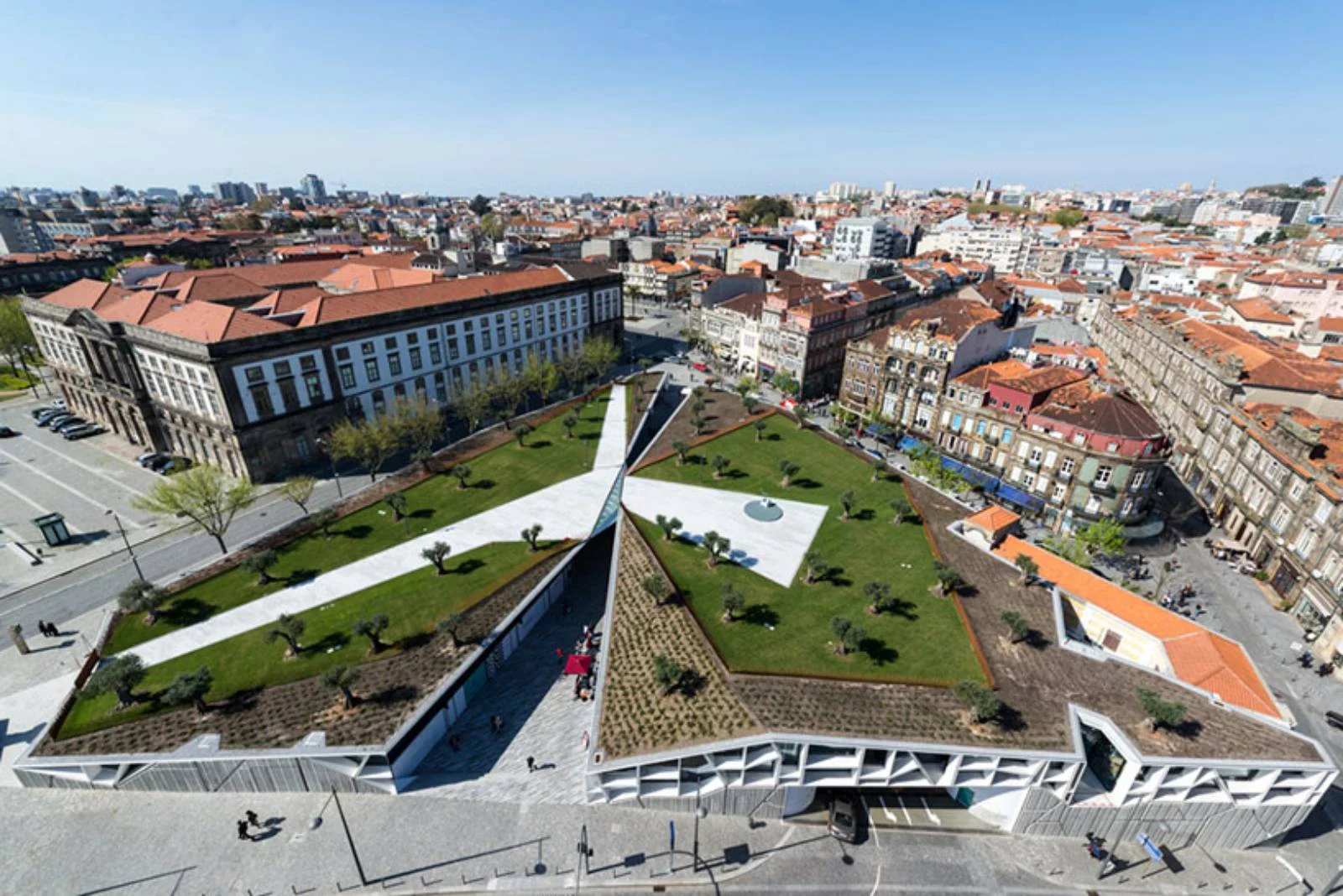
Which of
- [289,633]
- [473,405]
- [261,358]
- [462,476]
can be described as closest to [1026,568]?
[462,476]

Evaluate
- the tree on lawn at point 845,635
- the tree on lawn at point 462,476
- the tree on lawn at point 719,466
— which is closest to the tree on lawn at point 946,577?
the tree on lawn at point 845,635

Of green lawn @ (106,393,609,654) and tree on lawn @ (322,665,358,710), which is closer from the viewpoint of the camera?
tree on lawn @ (322,665,358,710)

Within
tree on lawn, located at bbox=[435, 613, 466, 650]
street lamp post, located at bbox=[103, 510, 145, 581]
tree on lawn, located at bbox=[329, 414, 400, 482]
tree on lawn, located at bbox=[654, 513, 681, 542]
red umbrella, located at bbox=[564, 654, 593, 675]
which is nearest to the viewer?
tree on lawn, located at bbox=[435, 613, 466, 650]

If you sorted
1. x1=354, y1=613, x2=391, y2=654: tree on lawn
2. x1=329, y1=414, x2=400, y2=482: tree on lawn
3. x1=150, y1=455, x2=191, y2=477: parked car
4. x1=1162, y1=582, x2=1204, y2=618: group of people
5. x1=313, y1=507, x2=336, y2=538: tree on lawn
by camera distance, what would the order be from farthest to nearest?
x1=150, y1=455, x2=191, y2=477: parked car
x1=329, y1=414, x2=400, y2=482: tree on lawn
x1=1162, y1=582, x2=1204, y2=618: group of people
x1=313, y1=507, x2=336, y2=538: tree on lawn
x1=354, y1=613, x2=391, y2=654: tree on lawn

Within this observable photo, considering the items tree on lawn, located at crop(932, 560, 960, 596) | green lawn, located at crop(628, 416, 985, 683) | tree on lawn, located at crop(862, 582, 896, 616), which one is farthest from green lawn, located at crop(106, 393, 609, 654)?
tree on lawn, located at crop(932, 560, 960, 596)

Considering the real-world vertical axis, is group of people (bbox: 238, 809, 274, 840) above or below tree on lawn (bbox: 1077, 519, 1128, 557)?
below

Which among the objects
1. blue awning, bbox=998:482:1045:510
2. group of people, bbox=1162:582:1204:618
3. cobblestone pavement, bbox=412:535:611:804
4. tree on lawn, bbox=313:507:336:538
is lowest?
group of people, bbox=1162:582:1204:618

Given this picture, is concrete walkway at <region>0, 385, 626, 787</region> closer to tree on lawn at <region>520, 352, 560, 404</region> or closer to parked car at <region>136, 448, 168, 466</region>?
tree on lawn at <region>520, 352, 560, 404</region>
